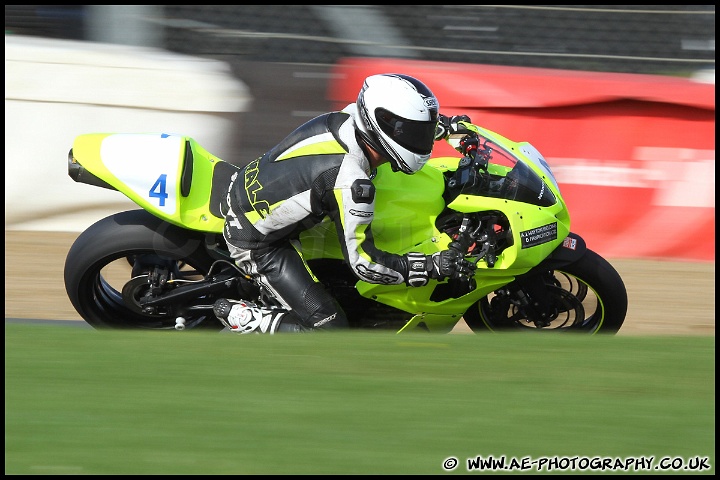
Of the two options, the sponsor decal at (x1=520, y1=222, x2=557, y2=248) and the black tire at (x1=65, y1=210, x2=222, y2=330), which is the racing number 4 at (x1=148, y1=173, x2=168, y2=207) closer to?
the black tire at (x1=65, y1=210, x2=222, y2=330)

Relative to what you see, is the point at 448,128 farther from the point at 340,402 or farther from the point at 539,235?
the point at 340,402

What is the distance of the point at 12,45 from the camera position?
7.84 meters

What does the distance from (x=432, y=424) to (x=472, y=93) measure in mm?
4603

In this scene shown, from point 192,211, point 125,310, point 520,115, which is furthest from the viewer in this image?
point 520,115

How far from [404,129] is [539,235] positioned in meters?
0.94

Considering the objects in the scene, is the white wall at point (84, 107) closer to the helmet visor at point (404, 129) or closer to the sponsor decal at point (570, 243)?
the helmet visor at point (404, 129)

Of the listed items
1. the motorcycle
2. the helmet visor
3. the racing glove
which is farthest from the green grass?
the helmet visor

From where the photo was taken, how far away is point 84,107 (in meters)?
7.90

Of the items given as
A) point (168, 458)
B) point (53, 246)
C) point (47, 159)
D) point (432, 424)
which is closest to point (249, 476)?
point (168, 458)

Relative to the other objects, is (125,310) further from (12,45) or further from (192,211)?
(12,45)

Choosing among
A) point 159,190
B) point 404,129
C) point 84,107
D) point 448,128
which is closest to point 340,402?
point 404,129

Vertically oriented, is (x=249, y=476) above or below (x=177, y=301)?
above

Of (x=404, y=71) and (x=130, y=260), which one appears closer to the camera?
(x=130, y=260)

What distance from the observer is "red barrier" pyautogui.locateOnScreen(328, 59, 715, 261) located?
739 centimetres
